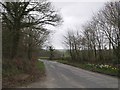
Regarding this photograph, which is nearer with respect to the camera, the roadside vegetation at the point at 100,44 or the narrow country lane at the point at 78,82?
the narrow country lane at the point at 78,82

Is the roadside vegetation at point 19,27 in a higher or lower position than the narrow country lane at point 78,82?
higher

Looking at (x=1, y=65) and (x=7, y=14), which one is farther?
(x=7, y=14)

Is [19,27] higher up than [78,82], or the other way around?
[19,27]

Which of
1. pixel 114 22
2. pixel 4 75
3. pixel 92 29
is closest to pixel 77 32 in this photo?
pixel 92 29

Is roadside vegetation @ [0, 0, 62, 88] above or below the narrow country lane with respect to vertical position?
above

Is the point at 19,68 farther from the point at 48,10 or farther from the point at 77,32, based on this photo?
the point at 77,32

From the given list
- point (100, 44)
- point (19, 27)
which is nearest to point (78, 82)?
point (19, 27)

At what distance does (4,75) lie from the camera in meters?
18.6

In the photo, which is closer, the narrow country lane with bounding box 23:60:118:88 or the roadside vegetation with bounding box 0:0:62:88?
the narrow country lane with bounding box 23:60:118:88

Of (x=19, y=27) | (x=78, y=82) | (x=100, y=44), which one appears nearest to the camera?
(x=78, y=82)

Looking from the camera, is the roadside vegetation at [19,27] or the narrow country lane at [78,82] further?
the roadside vegetation at [19,27]

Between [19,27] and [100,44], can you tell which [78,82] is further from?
[100,44]

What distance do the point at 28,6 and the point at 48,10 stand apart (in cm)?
300

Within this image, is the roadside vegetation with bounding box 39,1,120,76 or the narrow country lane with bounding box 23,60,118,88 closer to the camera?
the narrow country lane with bounding box 23,60,118,88
